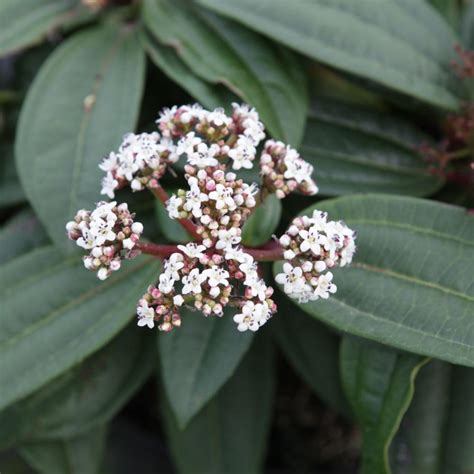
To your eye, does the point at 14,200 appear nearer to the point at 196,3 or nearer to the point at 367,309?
the point at 196,3

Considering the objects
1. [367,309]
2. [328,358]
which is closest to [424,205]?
[367,309]

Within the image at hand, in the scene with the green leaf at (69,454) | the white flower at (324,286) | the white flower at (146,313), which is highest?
the white flower at (324,286)

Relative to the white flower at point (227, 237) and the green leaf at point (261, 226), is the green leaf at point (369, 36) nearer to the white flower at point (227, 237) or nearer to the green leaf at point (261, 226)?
the green leaf at point (261, 226)

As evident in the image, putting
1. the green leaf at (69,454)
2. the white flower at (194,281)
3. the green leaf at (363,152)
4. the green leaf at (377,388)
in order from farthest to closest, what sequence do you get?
the green leaf at (69,454) → the green leaf at (363,152) → the green leaf at (377,388) → the white flower at (194,281)

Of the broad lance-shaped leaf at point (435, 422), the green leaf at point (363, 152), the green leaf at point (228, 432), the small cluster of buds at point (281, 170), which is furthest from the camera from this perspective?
the green leaf at point (228, 432)

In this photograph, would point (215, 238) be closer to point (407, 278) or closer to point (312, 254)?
point (312, 254)

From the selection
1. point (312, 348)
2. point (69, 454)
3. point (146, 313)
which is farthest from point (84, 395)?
point (146, 313)

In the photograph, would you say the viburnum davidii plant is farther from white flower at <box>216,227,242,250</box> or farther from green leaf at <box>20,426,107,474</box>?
green leaf at <box>20,426,107,474</box>

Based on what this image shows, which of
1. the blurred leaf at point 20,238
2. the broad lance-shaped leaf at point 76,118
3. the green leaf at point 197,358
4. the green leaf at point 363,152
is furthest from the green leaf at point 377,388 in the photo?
the blurred leaf at point 20,238
